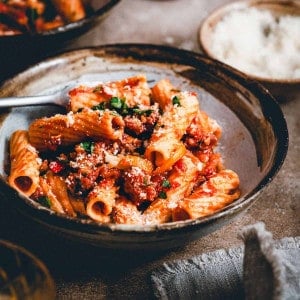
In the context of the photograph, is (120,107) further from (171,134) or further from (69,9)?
(69,9)

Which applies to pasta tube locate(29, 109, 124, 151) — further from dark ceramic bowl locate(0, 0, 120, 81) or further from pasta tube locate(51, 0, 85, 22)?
pasta tube locate(51, 0, 85, 22)

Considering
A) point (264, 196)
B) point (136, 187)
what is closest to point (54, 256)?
point (136, 187)

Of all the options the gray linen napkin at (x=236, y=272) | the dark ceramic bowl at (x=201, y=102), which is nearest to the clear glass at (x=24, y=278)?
the dark ceramic bowl at (x=201, y=102)

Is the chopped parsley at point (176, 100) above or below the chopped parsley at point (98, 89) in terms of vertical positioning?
below

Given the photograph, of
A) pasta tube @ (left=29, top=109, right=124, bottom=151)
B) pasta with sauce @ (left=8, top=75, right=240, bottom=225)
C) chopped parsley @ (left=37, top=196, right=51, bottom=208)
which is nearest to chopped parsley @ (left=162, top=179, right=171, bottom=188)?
pasta with sauce @ (left=8, top=75, right=240, bottom=225)

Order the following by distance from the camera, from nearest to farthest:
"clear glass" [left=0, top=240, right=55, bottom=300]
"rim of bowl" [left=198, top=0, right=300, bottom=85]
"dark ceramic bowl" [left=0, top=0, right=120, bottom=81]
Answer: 1. "clear glass" [left=0, top=240, right=55, bottom=300]
2. "dark ceramic bowl" [left=0, top=0, right=120, bottom=81]
3. "rim of bowl" [left=198, top=0, right=300, bottom=85]

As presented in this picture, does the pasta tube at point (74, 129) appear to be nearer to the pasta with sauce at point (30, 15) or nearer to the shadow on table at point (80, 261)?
the shadow on table at point (80, 261)

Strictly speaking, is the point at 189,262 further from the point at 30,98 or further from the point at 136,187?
the point at 30,98
